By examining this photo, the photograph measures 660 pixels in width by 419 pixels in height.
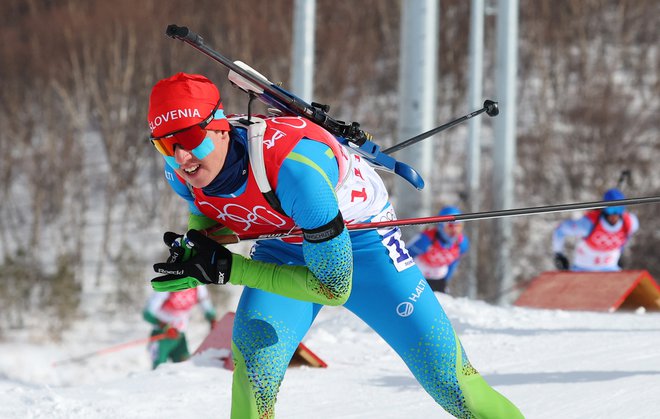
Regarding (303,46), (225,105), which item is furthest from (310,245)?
(225,105)

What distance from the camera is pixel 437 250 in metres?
10.4

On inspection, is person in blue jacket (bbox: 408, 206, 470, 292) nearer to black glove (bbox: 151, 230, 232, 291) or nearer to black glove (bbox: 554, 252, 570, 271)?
black glove (bbox: 554, 252, 570, 271)

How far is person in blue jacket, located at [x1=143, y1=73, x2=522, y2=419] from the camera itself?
304cm

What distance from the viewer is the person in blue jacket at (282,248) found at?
3039mm

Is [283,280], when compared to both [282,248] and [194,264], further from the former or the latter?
[282,248]

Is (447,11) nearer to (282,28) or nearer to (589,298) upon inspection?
(282,28)

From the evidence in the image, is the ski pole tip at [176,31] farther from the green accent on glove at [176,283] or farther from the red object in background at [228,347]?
the red object in background at [228,347]

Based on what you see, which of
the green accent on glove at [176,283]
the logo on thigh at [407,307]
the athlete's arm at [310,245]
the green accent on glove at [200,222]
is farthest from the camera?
the green accent on glove at [200,222]

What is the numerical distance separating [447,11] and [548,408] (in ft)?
81.0

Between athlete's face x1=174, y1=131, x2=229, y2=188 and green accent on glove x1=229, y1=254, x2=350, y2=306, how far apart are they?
10.4 inches

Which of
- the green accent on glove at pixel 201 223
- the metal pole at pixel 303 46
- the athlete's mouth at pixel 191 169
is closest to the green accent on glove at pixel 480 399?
the green accent on glove at pixel 201 223

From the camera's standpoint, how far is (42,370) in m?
13.4

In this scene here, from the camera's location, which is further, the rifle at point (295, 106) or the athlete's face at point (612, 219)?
the athlete's face at point (612, 219)

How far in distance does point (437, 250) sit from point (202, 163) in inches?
297
